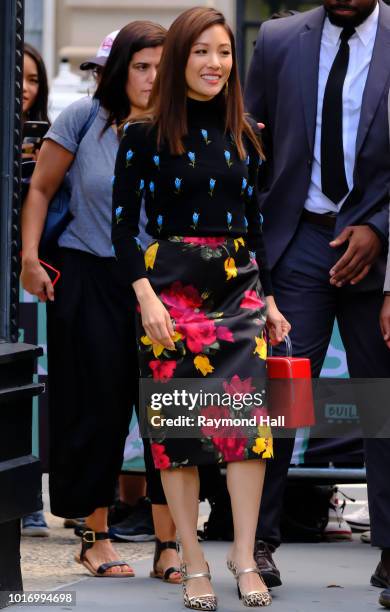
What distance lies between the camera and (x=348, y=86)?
18.0 feet

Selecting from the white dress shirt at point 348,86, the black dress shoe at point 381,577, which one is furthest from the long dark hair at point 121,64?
the black dress shoe at point 381,577

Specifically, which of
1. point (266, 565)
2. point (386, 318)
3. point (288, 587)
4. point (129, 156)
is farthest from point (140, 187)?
point (288, 587)

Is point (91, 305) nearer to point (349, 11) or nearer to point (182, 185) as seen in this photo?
point (182, 185)

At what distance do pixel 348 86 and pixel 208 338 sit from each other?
107 cm

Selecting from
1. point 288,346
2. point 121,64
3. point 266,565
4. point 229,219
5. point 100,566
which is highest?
point 121,64

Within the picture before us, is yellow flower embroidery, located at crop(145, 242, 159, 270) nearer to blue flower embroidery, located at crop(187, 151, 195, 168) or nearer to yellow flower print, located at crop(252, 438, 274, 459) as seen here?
blue flower embroidery, located at crop(187, 151, 195, 168)

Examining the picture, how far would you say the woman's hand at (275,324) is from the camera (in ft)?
17.2

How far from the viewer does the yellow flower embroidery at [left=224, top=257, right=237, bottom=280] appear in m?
5.07

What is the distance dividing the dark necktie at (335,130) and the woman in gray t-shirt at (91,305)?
2.21 ft

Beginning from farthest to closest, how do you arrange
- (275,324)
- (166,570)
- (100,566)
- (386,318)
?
(100,566) < (166,570) < (386,318) < (275,324)

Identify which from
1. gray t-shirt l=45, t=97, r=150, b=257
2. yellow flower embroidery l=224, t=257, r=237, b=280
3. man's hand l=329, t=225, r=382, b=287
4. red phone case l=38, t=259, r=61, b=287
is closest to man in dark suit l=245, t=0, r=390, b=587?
man's hand l=329, t=225, r=382, b=287

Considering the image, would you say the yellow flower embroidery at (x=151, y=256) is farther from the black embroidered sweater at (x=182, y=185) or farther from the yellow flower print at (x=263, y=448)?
the yellow flower print at (x=263, y=448)

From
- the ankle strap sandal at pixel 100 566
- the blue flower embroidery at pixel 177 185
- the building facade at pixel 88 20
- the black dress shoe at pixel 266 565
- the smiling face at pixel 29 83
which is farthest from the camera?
the building facade at pixel 88 20

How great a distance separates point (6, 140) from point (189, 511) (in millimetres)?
1255
